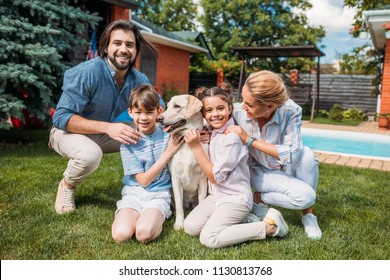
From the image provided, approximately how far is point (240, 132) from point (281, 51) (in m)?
13.5

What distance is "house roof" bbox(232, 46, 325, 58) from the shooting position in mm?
14219

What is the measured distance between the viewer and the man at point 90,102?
3383mm

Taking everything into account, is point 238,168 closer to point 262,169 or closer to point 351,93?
point 262,169

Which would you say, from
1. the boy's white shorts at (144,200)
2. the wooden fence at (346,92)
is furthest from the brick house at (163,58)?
the boy's white shorts at (144,200)

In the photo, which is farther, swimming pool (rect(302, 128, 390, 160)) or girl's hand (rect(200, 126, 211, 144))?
swimming pool (rect(302, 128, 390, 160))

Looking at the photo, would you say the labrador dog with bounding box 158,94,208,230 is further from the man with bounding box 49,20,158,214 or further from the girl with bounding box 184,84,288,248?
the man with bounding box 49,20,158,214

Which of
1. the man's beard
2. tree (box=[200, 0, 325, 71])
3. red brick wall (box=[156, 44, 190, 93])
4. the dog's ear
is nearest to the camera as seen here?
the dog's ear

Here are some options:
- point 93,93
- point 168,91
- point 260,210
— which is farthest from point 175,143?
point 168,91

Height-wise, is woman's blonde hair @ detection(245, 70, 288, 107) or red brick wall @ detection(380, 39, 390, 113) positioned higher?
red brick wall @ detection(380, 39, 390, 113)

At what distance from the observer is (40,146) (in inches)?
270

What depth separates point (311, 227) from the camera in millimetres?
3062

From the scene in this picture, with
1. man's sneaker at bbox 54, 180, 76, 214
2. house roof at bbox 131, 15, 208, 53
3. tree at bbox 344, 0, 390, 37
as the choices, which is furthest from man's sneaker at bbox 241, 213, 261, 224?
tree at bbox 344, 0, 390, 37

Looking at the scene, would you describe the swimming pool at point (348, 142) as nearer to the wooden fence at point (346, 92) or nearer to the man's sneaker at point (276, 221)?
the man's sneaker at point (276, 221)

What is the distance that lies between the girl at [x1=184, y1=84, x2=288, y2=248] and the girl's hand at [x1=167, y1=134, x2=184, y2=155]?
12 cm
